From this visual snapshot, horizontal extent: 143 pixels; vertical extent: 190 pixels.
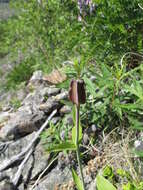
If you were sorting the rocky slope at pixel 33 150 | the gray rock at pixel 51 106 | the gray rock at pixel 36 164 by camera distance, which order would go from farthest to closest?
the gray rock at pixel 51 106 → the gray rock at pixel 36 164 → the rocky slope at pixel 33 150

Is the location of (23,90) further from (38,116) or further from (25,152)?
(25,152)

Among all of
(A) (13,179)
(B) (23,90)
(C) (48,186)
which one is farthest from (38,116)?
(B) (23,90)

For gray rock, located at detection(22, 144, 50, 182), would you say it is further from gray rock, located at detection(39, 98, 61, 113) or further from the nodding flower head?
the nodding flower head

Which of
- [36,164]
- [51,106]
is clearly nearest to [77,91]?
[36,164]

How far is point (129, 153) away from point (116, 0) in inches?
43.6

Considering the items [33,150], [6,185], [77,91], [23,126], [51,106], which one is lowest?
[6,185]

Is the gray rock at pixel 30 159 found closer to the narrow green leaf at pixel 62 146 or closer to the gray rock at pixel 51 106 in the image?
the gray rock at pixel 51 106

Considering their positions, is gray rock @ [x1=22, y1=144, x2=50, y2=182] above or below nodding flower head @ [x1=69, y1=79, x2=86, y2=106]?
below

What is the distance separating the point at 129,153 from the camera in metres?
1.75

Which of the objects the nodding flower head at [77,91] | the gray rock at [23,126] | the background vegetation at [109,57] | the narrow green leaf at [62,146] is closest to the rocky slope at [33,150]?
the gray rock at [23,126]

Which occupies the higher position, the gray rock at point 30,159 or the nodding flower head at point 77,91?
the nodding flower head at point 77,91

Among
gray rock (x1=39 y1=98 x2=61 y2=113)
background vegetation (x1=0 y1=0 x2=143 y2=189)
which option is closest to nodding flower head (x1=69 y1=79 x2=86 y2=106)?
background vegetation (x1=0 y1=0 x2=143 y2=189)

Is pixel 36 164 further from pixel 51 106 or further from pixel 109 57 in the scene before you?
pixel 109 57

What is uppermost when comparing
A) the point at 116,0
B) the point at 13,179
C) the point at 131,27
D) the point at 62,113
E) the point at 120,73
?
the point at 116,0
